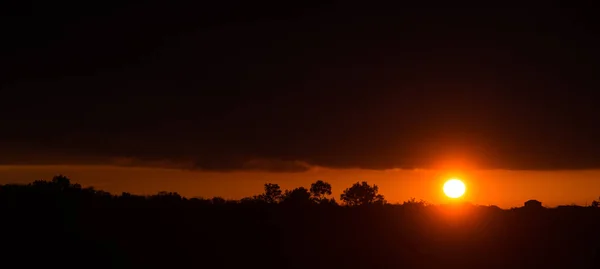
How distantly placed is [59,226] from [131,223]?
410 centimetres

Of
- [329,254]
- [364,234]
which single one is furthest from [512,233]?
[329,254]

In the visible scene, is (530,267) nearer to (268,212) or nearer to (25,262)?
(268,212)

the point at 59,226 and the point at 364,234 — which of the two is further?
the point at 364,234

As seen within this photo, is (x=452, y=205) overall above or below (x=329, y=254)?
above

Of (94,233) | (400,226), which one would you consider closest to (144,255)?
(94,233)

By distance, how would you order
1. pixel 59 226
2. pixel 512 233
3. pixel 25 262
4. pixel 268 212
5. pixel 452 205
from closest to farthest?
pixel 25 262
pixel 59 226
pixel 268 212
pixel 512 233
pixel 452 205

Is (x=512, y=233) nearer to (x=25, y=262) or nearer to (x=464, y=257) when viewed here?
(x=464, y=257)

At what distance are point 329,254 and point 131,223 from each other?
10.1 metres

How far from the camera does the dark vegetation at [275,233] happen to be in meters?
31.7

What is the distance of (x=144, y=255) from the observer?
33312mm

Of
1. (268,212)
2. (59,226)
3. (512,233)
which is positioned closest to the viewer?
(59,226)

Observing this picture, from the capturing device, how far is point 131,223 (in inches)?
1391

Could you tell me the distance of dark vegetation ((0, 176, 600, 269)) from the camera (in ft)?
104

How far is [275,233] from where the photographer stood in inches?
1497
